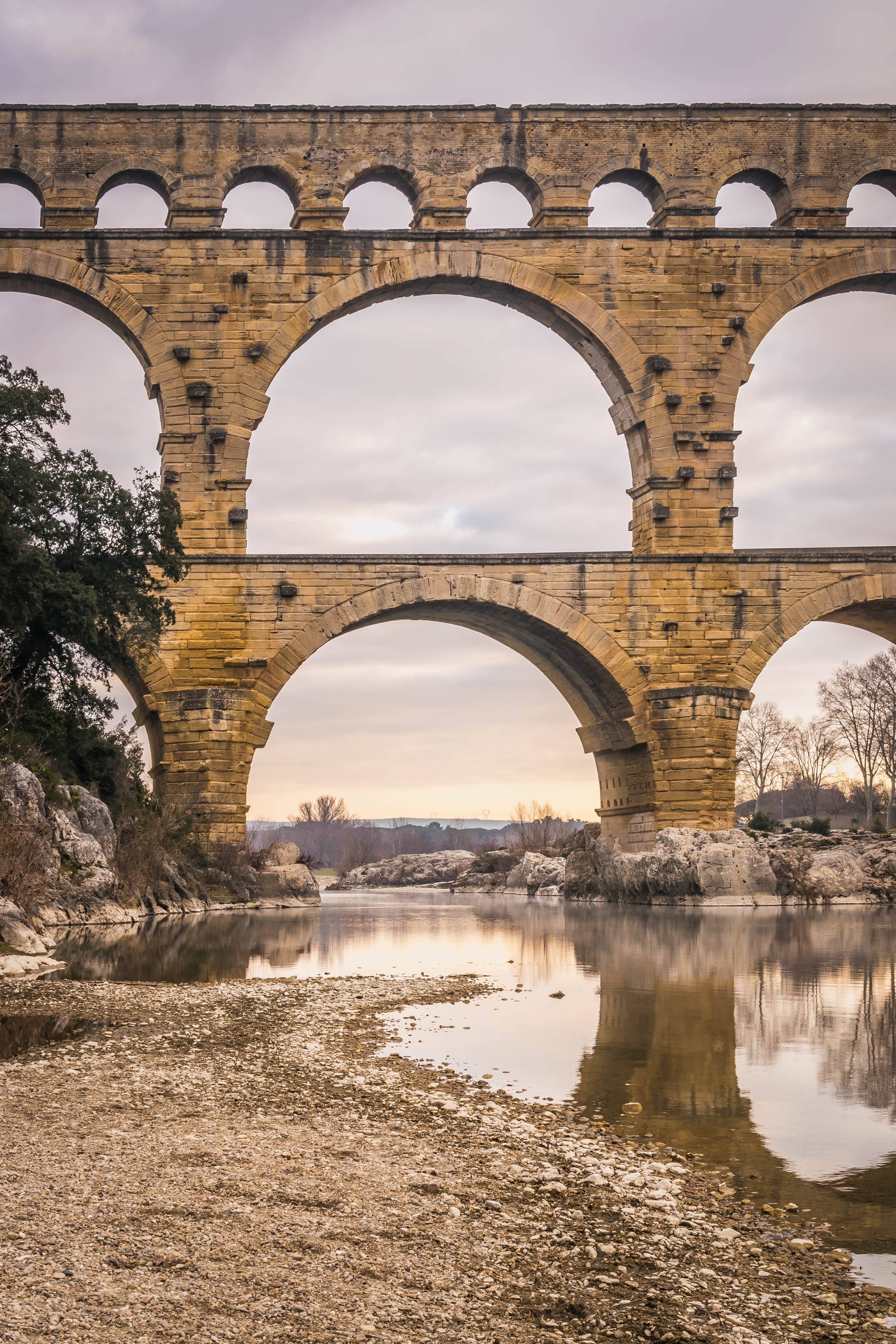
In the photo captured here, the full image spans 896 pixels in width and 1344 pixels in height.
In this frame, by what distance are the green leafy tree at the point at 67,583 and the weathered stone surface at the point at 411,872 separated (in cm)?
3290

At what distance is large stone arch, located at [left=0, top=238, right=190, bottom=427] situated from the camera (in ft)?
80.9

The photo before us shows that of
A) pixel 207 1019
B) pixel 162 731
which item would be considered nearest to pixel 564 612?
pixel 162 731

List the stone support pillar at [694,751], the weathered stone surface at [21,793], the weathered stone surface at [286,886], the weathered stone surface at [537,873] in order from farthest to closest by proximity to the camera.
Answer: the weathered stone surface at [537,873] → the weathered stone surface at [286,886] → the stone support pillar at [694,751] → the weathered stone surface at [21,793]

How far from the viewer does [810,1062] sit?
22.9 feet

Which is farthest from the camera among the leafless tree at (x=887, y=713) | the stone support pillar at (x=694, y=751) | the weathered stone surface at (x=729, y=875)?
the leafless tree at (x=887, y=713)

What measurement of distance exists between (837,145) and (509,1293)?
27255mm

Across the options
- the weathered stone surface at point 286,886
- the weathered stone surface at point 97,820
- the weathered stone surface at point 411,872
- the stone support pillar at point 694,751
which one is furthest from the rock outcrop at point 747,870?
the weathered stone surface at point 411,872

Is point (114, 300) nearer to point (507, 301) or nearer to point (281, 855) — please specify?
point (507, 301)

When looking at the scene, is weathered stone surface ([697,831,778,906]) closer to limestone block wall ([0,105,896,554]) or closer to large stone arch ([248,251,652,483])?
limestone block wall ([0,105,896,554])

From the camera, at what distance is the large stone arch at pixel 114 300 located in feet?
80.9

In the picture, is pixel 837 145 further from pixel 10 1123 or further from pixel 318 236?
pixel 10 1123

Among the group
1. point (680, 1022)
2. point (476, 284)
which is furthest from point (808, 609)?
point (680, 1022)

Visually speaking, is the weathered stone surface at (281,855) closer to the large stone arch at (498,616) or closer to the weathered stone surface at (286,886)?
the weathered stone surface at (286,886)

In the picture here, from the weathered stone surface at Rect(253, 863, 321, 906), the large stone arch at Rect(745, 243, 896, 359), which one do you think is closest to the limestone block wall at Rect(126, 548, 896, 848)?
the weathered stone surface at Rect(253, 863, 321, 906)
